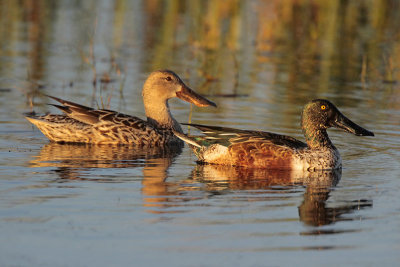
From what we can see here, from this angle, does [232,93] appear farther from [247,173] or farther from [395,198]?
[395,198]

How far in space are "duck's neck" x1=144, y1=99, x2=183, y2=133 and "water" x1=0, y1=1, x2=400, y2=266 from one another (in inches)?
29.9

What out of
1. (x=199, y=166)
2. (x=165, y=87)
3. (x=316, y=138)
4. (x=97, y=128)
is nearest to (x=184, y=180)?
(x=199, y=166)

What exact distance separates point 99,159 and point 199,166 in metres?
1.16

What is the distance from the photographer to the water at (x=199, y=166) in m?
6.32

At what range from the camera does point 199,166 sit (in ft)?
32.3

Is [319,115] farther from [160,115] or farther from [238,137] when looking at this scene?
[160,115]

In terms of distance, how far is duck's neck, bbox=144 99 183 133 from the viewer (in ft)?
38.5

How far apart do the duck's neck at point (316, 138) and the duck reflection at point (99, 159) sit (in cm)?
165

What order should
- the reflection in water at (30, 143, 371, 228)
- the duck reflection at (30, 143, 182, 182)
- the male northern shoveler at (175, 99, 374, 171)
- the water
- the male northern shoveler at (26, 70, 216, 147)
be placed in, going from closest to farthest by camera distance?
1. the water
2. the reflection in water at (30, 143, 371, 228)
3. the duck reflection at (30, 143, 182, 182)
4. the male northern shoveler at (175, 99, 374, 171)
5. the male northern shoveler at (26, 70, 216, 147)

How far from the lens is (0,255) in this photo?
19.5 ft

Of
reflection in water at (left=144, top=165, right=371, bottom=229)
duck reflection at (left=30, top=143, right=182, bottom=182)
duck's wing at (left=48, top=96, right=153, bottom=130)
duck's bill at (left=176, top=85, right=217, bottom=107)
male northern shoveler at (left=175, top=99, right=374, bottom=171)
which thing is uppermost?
duck's bill at (left=176, top=85, right=217, bottom=107)

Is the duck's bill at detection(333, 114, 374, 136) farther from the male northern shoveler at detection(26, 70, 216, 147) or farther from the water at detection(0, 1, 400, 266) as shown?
the male northern shoveler at detection(26, 70, 216, 147)

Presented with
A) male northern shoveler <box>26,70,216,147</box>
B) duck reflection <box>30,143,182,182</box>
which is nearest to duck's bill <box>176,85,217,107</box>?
male northern shoveler <box>26,70,216,147</box>

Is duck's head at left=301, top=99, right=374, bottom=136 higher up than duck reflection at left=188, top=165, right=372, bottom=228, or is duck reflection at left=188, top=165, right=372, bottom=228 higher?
duck's head at left=301, top=99, right=374, bottom=136
